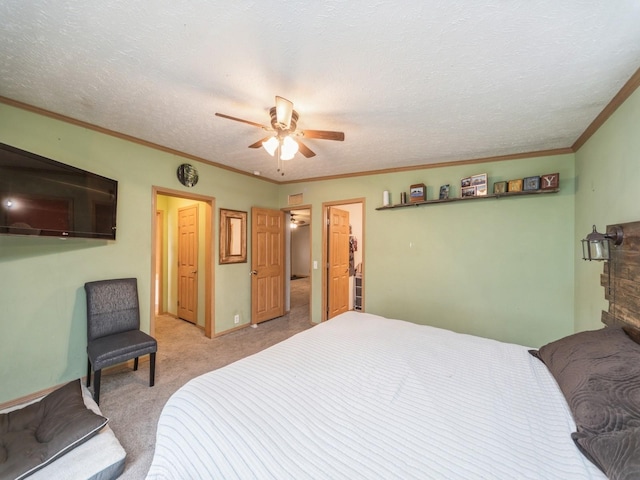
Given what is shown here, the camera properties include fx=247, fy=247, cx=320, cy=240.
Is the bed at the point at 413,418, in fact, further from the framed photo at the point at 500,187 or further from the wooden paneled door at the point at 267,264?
the wooden paneled door at the point at 267,264

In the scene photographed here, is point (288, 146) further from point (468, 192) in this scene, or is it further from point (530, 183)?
point (530, 183)

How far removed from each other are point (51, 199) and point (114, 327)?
1.35m

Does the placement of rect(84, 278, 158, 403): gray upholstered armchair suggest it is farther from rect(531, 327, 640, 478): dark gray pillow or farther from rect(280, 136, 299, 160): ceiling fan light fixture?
rect(531, 327, 640, 478): dark gray pillow

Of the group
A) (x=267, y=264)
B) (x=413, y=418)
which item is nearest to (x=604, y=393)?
(x=413, y=418)

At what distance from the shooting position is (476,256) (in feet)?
10.5

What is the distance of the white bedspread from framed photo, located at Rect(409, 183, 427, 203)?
225cm

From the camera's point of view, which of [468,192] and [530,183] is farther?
[468,192]

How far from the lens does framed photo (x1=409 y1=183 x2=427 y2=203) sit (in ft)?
11.3

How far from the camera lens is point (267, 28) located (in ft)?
4.32

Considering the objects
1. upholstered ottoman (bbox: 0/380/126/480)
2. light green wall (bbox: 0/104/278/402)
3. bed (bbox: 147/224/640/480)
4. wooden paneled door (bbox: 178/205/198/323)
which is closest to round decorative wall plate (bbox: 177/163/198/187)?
light green wall (bbox: 0/104/278/402)

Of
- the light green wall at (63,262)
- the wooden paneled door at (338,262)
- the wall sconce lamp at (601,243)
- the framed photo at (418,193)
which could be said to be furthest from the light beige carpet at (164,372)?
the wall sconce lamp at (601,243)

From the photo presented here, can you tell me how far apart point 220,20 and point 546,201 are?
359cm

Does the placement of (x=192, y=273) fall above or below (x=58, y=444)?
above

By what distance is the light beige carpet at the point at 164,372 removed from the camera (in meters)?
1.81
